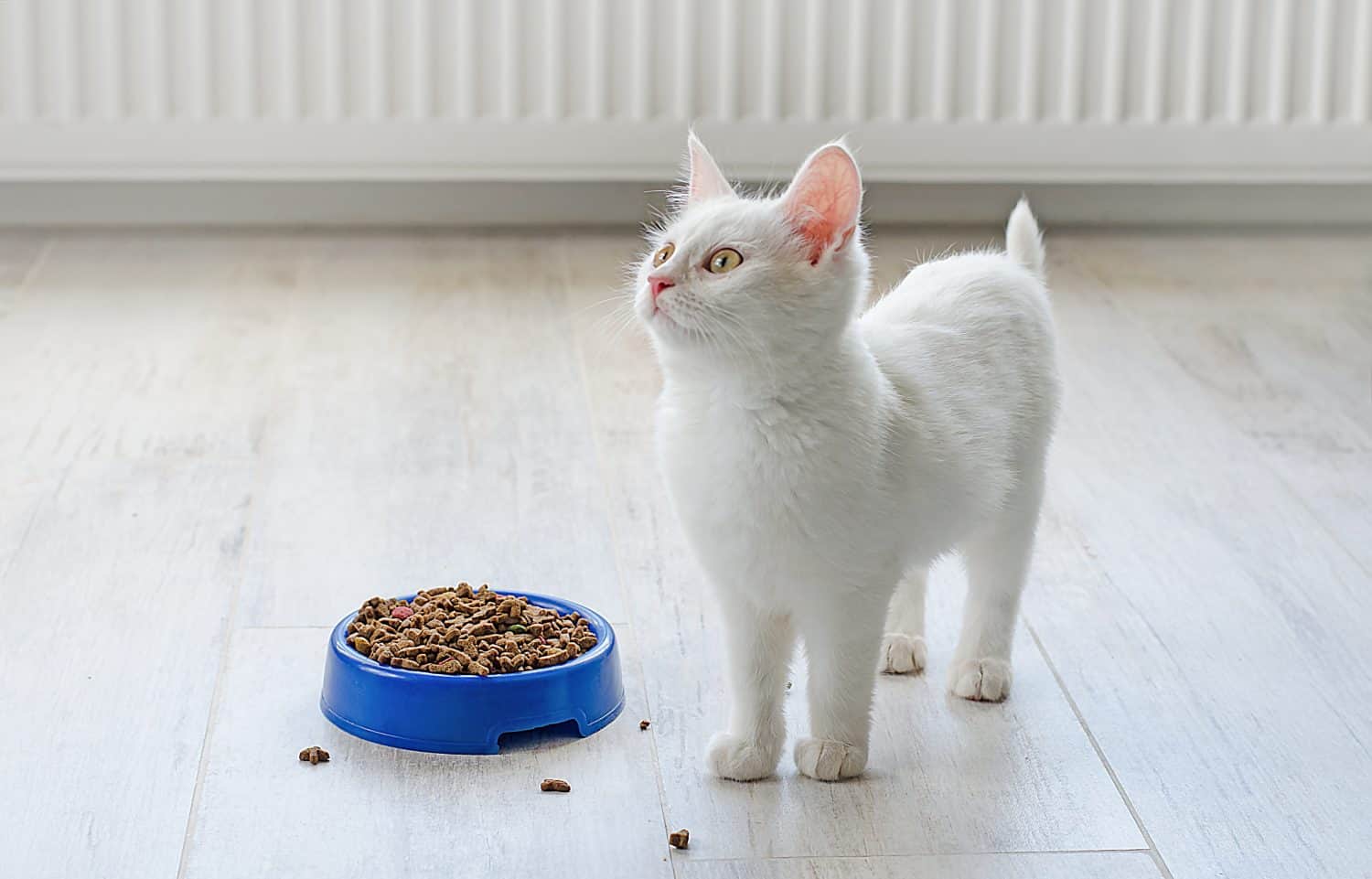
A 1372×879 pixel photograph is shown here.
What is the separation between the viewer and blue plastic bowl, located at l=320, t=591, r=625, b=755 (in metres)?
1.39

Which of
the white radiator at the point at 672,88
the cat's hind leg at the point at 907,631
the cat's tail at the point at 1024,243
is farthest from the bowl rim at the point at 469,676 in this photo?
the white radiator at the point at 672,88

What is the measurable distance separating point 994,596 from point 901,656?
0.11 metres

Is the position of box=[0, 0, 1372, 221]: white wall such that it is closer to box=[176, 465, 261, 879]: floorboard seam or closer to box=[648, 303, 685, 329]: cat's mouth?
box=[176, 465, 261, 879]: floorboard seam

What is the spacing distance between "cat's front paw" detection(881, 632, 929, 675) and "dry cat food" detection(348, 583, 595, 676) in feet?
0.94

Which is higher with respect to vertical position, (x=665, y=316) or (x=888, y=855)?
(x=665, y=316)

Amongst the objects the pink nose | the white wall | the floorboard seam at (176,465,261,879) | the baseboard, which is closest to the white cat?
the pink nose

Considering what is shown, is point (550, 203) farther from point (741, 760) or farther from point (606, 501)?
point (741, 760)

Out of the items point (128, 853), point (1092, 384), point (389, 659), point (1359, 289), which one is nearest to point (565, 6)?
point (1092, 384)

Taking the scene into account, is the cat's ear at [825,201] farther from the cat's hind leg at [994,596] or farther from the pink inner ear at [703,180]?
the cat's hind leg at [994,596]

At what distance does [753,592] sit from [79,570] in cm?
81

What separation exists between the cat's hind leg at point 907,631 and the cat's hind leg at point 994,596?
41 millimetres

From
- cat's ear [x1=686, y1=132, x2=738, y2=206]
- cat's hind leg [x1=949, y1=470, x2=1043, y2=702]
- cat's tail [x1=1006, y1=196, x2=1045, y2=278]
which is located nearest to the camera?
cat's ear [x1=686, y1=132, x2=738, y2=206]

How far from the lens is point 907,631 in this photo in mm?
1613

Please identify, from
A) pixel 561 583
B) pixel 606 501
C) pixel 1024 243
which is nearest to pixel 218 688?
pixel 561 583
